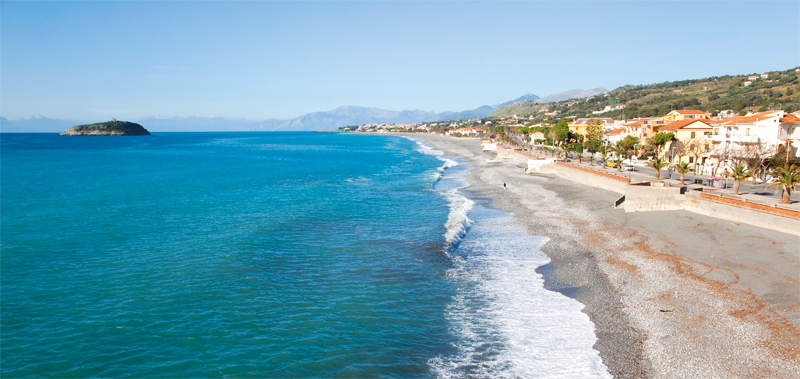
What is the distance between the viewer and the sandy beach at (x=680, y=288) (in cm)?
1076

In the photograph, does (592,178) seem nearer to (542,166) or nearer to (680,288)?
(542,166)

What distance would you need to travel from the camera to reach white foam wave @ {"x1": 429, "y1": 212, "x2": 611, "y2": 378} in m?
10.9

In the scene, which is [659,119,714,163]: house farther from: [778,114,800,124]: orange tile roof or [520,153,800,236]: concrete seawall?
[520,153,800,236]: concrete seawall

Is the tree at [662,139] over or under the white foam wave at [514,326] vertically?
over

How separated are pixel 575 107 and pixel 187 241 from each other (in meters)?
179

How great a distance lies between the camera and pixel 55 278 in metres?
16.5

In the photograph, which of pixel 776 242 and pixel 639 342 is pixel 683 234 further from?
pixel 639 342

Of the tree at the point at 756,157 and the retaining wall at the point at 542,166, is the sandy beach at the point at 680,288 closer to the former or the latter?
the tree at the point at 756,157

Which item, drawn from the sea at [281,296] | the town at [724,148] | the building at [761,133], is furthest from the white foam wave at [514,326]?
the building at [761,133]

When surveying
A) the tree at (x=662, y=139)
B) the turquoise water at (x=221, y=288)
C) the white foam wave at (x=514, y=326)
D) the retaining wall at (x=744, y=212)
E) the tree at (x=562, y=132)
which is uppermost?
the tree at (x=562, y=132)

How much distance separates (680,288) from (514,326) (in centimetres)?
661

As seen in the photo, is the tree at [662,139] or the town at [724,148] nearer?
the town at [724,148]

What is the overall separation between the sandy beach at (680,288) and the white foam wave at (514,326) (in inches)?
23.9

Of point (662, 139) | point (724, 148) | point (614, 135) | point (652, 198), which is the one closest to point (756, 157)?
point (724, 148)
